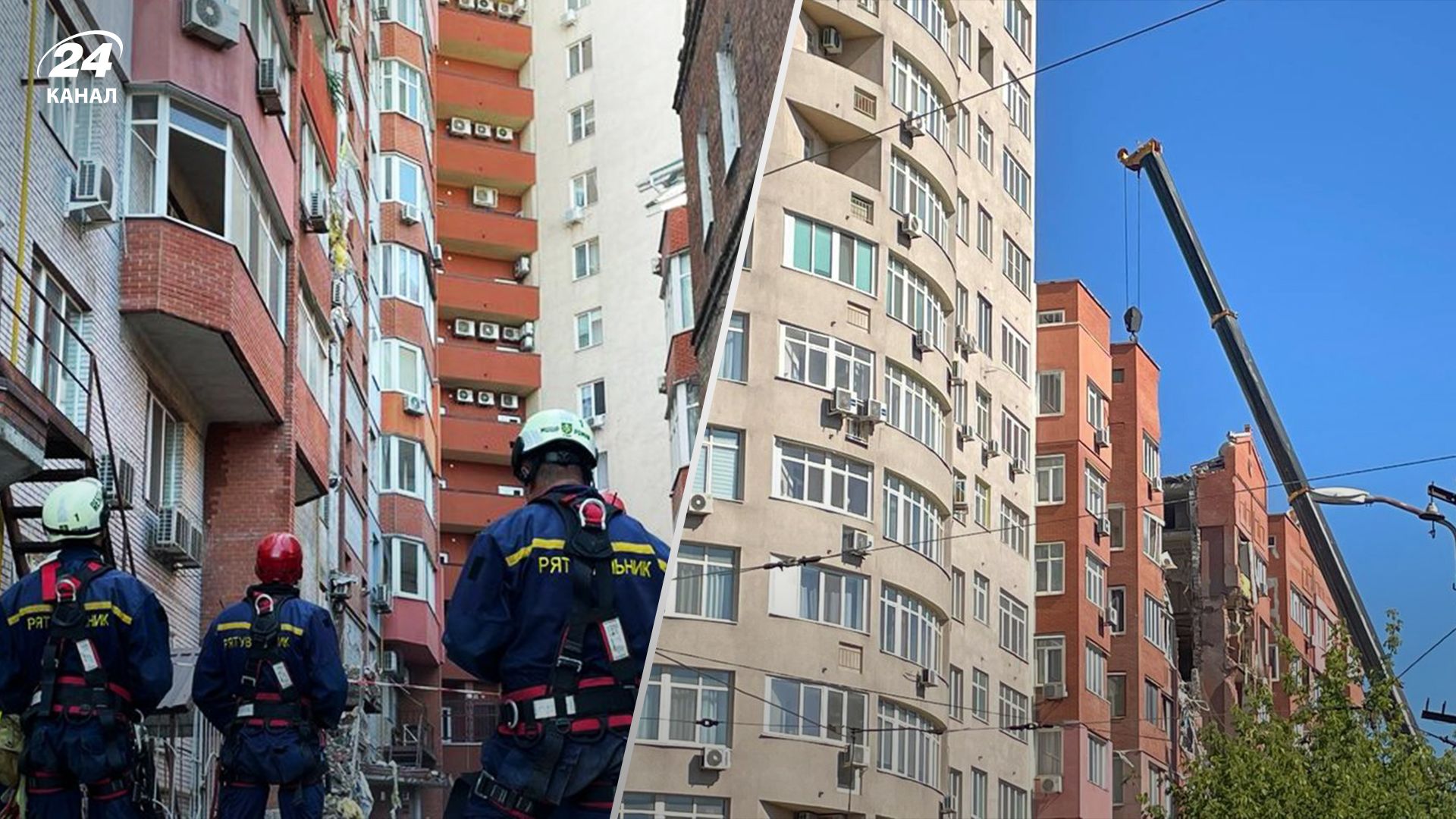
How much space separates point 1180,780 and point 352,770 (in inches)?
537

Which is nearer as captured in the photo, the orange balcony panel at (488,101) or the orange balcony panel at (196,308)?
the orange balcony panel at (488,101)

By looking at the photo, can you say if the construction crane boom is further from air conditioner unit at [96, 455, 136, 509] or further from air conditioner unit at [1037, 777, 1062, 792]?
air conditioner unit at [96, 455, 136, 509]

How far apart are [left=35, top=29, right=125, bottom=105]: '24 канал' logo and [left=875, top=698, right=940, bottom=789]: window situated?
50.7ft

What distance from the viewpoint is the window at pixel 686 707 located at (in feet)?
5.41

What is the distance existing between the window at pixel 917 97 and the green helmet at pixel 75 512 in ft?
24.4

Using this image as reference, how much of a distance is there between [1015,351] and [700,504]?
0.31 meters

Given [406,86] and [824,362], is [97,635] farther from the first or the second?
[824,362]

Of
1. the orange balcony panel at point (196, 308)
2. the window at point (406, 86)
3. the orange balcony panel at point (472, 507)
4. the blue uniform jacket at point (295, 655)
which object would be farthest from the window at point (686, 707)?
the orange balcony panel at point (196, 308)

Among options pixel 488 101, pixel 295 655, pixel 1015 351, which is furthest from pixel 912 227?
pixel 295 655

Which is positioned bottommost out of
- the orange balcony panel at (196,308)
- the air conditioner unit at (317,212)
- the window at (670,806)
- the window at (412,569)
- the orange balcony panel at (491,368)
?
the window at (670,806)

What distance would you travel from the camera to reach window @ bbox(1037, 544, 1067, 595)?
67.3 inches

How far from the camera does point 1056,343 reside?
1.79 metres

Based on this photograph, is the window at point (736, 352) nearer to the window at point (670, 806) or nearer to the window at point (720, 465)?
the window at point (720, 465)

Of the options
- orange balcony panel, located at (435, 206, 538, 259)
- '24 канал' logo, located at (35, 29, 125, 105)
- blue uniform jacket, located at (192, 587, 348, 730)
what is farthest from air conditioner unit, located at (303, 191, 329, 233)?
orange balcony panel, located at (435, 206, 538, 259)
